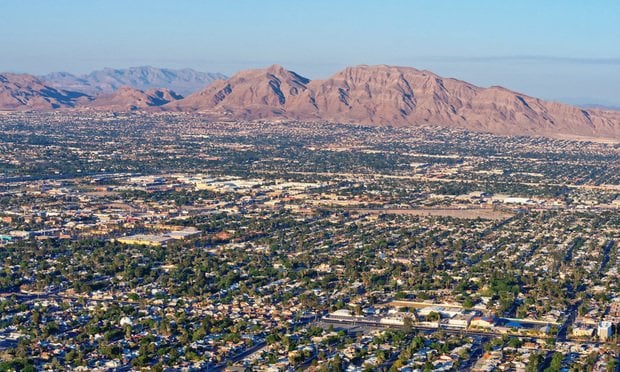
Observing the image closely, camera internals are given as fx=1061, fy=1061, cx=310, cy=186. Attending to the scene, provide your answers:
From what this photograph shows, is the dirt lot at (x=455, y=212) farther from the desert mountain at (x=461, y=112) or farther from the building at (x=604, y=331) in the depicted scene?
the desert mountain at (x=461, y=112)

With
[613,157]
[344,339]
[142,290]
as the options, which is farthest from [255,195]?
[613,157]

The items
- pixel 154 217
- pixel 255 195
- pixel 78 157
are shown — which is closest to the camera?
pixel 154 217

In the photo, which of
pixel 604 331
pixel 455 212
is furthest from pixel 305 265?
pixel 455 212

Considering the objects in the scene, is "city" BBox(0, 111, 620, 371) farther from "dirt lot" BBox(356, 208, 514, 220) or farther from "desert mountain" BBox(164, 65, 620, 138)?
"desert mountain" BBox(164, 65, 620, 138)

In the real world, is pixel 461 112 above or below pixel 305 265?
above

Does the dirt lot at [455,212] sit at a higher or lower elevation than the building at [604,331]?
lower

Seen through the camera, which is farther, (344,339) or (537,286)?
(537,286)

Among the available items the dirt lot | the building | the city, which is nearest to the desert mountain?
the city

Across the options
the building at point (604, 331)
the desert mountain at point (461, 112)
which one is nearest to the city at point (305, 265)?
the building at point (604, 331)

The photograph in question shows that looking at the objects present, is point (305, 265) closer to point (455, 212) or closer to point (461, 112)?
point (455, 212)

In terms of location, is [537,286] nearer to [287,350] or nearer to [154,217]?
[287,350]

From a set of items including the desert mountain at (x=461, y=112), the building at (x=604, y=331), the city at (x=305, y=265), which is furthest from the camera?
the desert mountain at (x=461, y=112)
